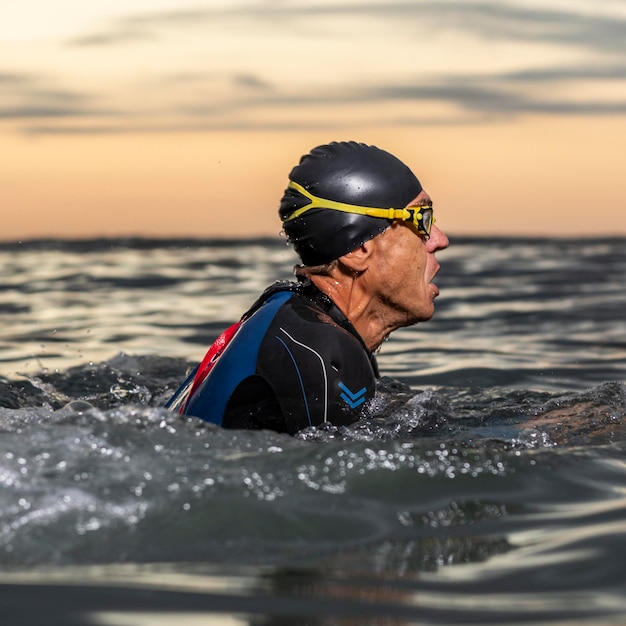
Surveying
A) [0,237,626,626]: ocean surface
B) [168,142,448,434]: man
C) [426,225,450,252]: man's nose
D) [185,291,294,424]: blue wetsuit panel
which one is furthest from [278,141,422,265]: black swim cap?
[0,237,626,626]: ocean surface

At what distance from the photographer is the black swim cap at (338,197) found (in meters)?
5.82

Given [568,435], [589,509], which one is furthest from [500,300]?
[589,509]

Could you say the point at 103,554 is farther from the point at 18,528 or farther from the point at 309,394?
the point at 309,394

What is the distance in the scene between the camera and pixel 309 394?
5.07 m

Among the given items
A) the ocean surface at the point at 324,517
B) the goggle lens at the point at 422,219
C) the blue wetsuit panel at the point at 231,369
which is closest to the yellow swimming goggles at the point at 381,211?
the goggle lens at the point at 422,219

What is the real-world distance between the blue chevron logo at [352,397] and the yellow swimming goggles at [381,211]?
1.04m

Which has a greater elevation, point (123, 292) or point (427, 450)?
point (427, 450)

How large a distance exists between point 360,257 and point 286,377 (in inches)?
42.0

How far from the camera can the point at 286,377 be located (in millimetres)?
5051

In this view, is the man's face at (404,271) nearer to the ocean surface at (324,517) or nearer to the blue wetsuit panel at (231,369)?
the ocean surface at (324,517)

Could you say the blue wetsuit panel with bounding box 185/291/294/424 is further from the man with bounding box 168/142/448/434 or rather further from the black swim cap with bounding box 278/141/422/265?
the black swim cap with bounding box 278/141/422/265

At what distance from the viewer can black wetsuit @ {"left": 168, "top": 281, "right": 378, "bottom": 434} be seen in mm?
5066

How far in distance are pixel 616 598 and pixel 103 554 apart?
1728mm

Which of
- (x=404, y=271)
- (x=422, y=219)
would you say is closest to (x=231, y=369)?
(x=404, y=271)
